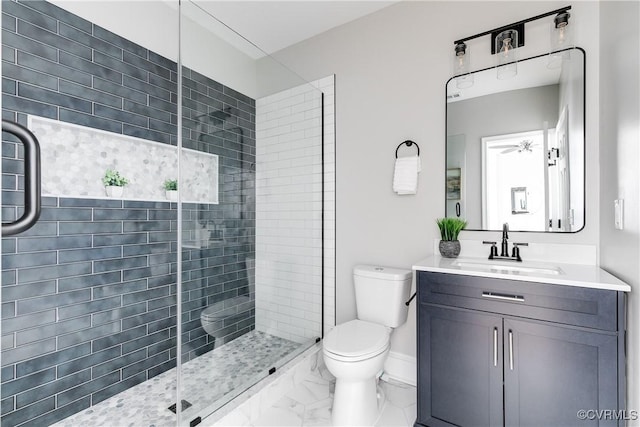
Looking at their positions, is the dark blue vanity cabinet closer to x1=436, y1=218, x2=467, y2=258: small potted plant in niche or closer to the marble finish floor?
the marble finish floor

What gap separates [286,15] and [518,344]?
2.50m

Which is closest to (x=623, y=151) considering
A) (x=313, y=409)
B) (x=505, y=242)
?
(x=505, y=242)

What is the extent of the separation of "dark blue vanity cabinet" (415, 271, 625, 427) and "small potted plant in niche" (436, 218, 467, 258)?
35cm

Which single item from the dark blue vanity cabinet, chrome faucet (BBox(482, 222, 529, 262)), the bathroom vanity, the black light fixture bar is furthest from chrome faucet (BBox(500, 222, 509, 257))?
the black light fixture bar

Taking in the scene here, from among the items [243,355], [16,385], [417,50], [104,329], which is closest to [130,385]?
[104,329]

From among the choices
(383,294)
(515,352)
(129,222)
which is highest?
(129,222)

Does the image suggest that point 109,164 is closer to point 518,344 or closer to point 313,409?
point 313,409

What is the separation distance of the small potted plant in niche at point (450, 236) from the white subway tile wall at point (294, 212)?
2.83 feet

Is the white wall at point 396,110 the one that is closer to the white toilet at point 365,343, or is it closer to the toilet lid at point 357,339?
the white toilet at point 365,343

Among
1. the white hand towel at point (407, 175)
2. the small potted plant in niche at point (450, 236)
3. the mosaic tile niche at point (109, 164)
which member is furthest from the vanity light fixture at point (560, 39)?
the mosaic tile niche at point (109, 164)

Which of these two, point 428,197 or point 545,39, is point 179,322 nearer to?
point 428,197

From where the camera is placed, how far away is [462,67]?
213cm

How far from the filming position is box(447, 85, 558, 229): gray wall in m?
1.93

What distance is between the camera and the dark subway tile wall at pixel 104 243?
1.70m
